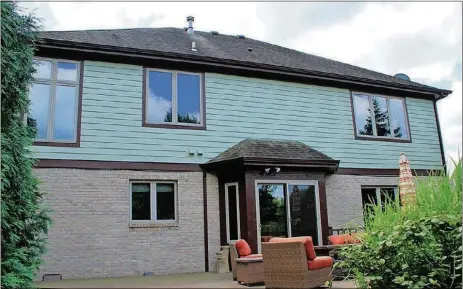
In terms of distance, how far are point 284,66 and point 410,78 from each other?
20.9 ft

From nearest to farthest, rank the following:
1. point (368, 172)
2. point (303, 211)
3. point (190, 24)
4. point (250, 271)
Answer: point (250, 271), point (303, 211), point (368, 172), point (190, 24)

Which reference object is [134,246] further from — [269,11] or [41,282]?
[269,11]

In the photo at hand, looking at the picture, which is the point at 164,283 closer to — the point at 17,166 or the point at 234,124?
the point at 17,166

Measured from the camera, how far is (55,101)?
406 inches

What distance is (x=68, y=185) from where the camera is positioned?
9914mm

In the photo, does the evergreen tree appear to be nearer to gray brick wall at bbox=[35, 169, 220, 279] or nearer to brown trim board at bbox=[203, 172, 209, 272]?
gray brick wall at bbox=[35, 169, 220, 279]

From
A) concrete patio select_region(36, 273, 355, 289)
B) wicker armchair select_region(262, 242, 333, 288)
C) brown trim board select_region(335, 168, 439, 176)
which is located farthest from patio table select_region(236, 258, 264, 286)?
brown trim board select_region(335, 168, 439, 176)

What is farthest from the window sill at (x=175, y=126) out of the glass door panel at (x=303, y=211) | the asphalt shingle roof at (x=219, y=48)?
the glass door panel at (x=303, y=211)

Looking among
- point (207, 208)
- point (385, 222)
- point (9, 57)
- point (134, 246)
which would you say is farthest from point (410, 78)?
point (9, 57)

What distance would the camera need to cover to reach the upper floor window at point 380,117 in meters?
13.5

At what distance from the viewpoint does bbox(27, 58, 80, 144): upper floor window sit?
10.1 m

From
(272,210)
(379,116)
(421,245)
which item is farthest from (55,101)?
(379,116)

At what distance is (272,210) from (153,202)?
9.85 ft

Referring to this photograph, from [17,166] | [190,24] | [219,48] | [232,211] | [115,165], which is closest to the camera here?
[17,166]
